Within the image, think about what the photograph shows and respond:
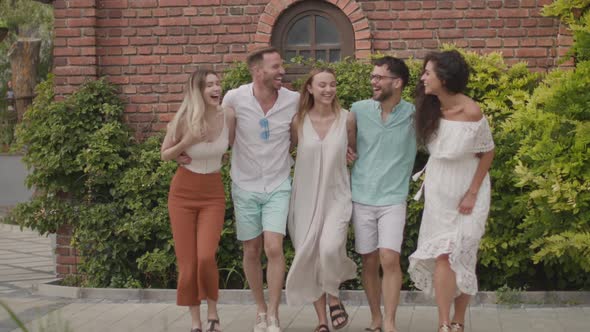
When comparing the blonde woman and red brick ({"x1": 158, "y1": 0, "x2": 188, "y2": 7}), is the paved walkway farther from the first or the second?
red brick ({"x1": 158, "y1": 0, "x2": 188, "y2": 7})

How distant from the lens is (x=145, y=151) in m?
9.40

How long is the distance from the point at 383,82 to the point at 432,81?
0.43m

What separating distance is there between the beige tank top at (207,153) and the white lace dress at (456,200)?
1.37 m

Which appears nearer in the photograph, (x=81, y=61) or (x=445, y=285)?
(x=445, y=285)

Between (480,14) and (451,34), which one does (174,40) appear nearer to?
(451,34)

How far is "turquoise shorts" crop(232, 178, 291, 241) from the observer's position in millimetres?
6820

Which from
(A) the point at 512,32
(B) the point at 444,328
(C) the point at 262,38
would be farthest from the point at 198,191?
(A) the point at 512,32

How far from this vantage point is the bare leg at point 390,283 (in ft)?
21.6

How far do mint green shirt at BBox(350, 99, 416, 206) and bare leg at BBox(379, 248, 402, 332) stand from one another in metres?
0.33

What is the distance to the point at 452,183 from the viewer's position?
6.39m

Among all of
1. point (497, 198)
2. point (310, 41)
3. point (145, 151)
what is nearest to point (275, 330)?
point (497, 198)

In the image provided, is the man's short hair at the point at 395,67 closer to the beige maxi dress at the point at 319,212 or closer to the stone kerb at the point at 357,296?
the beige maxi dress at the point at 319,212

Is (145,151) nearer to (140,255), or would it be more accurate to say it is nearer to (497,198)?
(140,255)

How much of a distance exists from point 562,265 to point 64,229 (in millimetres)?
4431
